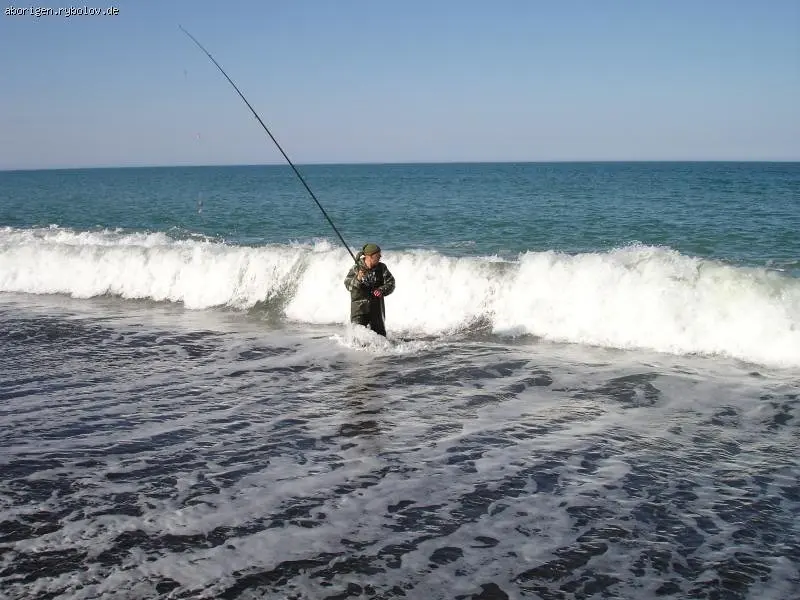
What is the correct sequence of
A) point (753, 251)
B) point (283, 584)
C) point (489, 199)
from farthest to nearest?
point (489, 199) → point (753, 251) → point (283, 584)

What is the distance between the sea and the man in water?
491 mm

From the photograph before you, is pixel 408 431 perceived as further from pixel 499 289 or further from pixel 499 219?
pixel 499 219

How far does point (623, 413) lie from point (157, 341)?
7229 millimetres

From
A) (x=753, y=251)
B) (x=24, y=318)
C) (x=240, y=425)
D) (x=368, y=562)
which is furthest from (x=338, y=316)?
(x=753, y=251)

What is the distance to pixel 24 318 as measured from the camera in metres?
14.0

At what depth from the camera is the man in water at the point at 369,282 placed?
10.1m

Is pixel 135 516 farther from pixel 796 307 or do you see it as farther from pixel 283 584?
pixel 796 307

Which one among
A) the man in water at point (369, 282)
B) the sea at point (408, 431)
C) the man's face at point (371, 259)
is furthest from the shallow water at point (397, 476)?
the man's face at point (371, 259)

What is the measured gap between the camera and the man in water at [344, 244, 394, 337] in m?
10.1

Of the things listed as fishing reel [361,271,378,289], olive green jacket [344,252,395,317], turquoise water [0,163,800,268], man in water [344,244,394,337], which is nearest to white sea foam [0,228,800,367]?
man in water [344,244,394,337]

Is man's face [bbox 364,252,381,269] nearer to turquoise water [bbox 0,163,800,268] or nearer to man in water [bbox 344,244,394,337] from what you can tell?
man in water [bbox 344,244,394,337]

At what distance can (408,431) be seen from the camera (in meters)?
7.29

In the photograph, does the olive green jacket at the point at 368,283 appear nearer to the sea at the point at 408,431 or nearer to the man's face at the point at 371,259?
the man's face at the point at 371,259

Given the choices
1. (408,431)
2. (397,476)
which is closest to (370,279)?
(408,431)
